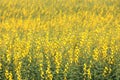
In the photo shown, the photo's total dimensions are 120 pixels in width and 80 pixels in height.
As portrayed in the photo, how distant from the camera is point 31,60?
23.2 feet

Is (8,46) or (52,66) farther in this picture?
(8,46)

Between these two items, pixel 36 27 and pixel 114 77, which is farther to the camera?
pixel 36 27

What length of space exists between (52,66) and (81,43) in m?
0.88

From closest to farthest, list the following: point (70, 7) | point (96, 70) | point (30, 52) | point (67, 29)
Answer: point (96, 70) < point (30, 52) < point (67, 29) < point (70, 7)

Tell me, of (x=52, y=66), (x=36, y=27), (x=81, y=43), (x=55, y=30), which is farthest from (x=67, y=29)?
(x=52, y=66)

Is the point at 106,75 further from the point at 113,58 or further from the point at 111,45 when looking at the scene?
the point at 111,45

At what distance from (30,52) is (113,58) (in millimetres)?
1701

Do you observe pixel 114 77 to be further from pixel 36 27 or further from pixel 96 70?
pixel 36 27

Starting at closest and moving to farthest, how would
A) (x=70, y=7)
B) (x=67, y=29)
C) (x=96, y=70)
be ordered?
(x=96, y=70), (x=67, y=29), (x=70, y=7)

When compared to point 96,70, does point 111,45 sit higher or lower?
higher

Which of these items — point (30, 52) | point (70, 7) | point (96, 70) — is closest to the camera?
point (96, 70)

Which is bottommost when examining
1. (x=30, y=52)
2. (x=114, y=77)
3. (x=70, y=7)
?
(x=114, y=77)

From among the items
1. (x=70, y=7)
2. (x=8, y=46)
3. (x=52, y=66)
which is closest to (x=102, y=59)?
(x=52, y=66)

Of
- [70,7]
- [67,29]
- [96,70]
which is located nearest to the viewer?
[96,70]
